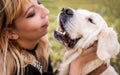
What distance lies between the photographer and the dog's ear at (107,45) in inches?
115

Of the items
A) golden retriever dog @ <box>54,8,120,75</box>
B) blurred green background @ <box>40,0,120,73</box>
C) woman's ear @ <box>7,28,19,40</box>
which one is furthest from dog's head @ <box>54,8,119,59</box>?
blurred green background @ <box>40,0,120,73</box>

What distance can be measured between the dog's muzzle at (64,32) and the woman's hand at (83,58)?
106mm

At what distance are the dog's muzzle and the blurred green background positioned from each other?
182cm

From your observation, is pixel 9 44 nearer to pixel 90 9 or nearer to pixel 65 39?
pixel 65 39

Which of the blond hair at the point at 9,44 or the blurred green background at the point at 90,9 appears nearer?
the blond hair at the point at 9,44

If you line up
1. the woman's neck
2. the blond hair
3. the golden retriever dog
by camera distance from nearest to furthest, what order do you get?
the blond hair, the woman's neck, the golden retriever dog

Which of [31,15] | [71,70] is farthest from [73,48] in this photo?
[31,15]

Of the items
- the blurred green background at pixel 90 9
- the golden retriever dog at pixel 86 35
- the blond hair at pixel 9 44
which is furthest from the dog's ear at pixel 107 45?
the blurred green background at pixel 90 9

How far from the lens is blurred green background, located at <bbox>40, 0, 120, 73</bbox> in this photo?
5.03 meters

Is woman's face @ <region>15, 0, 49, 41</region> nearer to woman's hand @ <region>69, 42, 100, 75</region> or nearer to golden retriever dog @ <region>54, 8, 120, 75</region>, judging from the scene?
golden retriever dog @ <region>54, 8, 120, 75</region>

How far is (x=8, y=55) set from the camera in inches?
110

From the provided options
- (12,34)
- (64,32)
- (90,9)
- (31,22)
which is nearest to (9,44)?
(12,34)

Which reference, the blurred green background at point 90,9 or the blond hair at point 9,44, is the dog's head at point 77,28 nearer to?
the blond hair at point 9,44

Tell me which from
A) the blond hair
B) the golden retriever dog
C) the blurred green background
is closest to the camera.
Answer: the blond hair
